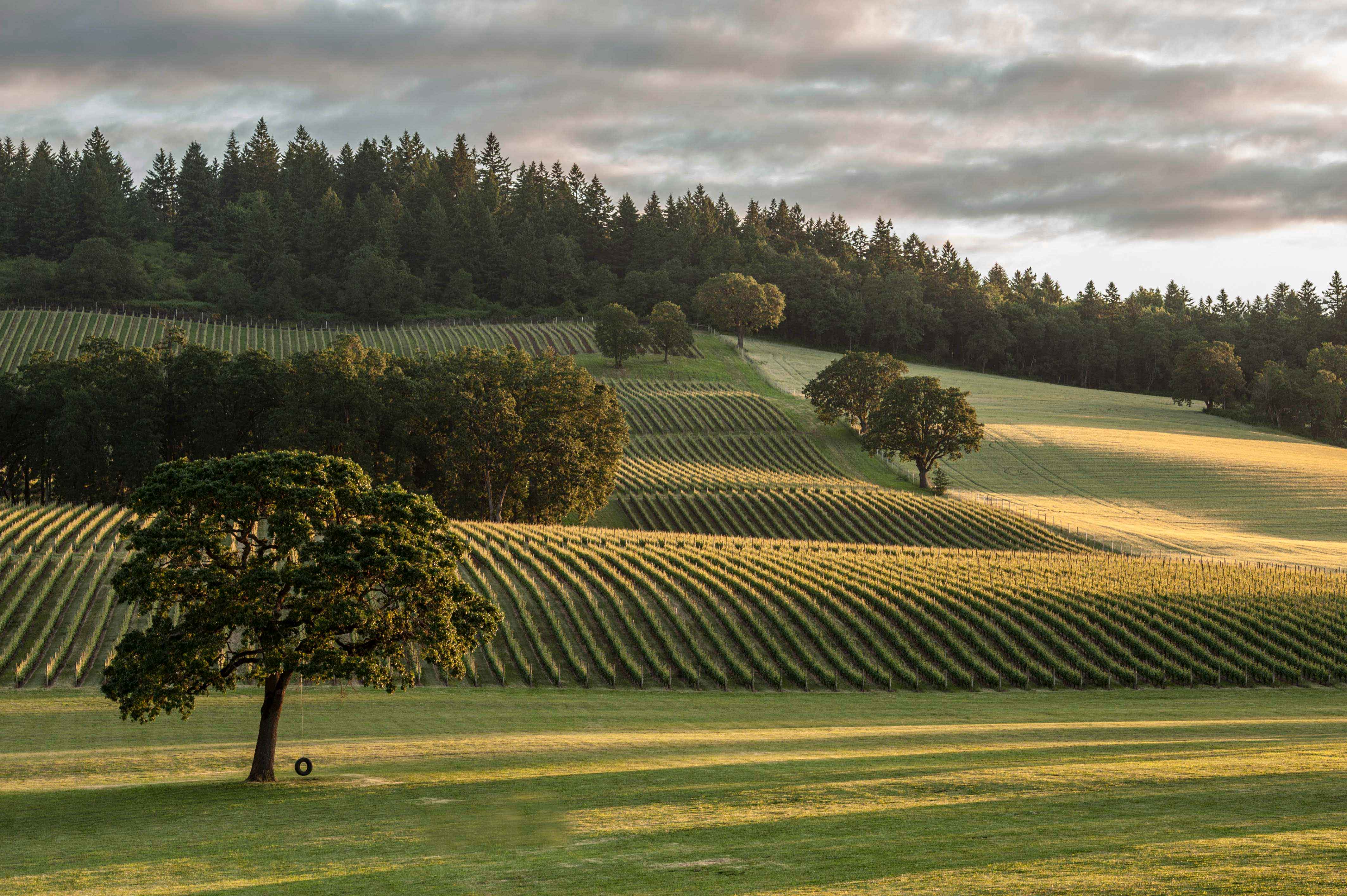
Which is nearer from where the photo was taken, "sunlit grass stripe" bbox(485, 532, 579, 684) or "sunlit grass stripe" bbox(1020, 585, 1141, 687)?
"sunlit grass stripe" bbox(485, 532, 579, 684)

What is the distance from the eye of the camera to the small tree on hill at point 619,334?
11700 cm

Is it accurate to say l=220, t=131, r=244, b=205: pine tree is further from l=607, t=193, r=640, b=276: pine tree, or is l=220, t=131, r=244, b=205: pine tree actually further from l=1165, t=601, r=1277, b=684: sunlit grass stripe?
l=1165, t=601, r=1277, b=684: sunlit grass stripe

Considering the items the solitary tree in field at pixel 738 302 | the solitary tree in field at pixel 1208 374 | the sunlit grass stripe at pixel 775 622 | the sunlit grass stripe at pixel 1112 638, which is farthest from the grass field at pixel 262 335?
the sunlit grass stripe at pixel 1112 638

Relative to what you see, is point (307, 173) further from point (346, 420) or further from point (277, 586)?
point (277, 586)

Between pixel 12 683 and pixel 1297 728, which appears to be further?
pixel 12 683

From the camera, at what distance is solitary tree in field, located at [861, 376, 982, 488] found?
87438 millimetres

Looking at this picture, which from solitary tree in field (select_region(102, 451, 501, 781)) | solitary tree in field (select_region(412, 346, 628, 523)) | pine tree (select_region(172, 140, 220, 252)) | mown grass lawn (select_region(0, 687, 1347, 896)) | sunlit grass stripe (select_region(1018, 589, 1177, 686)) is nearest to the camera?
mown grass lawn (select_region(0, 687, 1347, 896))

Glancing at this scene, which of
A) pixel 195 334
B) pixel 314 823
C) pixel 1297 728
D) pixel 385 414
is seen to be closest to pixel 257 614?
pixel 314 823

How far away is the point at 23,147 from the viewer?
631ft

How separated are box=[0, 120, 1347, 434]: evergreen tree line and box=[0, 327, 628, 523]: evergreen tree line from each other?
72.1m

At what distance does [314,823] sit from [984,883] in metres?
9.75

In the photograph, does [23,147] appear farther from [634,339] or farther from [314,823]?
[314,823]

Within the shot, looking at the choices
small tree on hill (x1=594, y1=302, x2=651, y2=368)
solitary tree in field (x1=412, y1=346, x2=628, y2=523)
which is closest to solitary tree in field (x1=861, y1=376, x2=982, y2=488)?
solitary tree in field (x1=412, y1=346, x2=628, y2=523)

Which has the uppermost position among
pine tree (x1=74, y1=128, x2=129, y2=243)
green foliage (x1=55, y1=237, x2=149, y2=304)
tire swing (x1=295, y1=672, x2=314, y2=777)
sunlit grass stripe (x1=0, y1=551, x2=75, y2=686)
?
pine tree (x1=74, y1=128, x2=129, y2=243)
